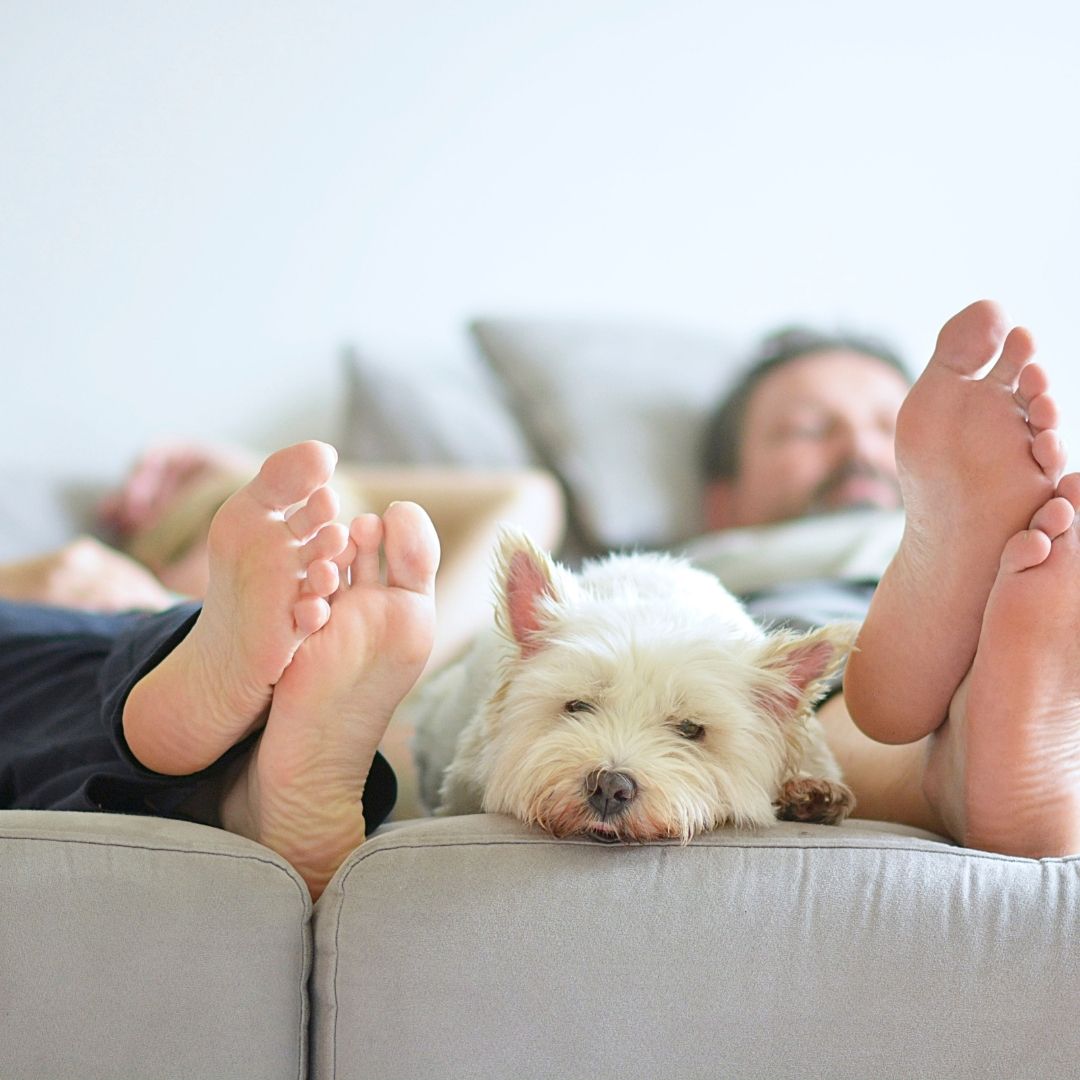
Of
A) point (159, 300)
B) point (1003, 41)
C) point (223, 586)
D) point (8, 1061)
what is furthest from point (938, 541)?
point (1003, 41)

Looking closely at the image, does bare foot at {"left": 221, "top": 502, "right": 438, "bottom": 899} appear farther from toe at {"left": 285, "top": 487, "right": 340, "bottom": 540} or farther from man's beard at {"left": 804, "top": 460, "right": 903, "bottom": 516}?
man's beard at {"left": 804, "top": 460, "right": 903, "bottom": 516}

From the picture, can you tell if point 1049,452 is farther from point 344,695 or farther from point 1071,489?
point 344,695

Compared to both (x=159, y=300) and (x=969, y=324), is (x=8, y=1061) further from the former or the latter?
(x=159, y=300)

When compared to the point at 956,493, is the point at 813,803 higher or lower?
lower

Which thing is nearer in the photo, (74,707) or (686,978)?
(686,978)

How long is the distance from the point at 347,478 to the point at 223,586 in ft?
4.38

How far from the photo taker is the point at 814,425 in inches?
95.0

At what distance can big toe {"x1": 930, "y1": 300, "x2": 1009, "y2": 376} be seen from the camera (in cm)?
104

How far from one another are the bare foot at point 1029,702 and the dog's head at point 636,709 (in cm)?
14

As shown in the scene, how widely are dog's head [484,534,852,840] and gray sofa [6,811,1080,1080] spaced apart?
0.17ft

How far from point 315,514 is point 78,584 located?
102 cm

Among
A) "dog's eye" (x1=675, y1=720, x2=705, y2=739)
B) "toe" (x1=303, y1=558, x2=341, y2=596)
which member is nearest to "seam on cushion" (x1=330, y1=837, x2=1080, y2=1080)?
"dog's eye" (x1=675, y1=720, x2=705, y2=739)

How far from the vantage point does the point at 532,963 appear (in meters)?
0.93

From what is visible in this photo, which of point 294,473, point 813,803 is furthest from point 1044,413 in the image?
point 294,473
